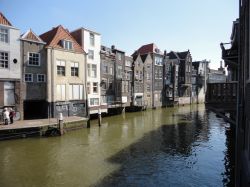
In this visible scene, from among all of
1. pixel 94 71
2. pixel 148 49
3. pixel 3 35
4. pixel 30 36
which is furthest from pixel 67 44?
pixel 148 49

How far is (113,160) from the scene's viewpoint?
1681 centimetres

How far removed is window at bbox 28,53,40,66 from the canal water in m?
11.4

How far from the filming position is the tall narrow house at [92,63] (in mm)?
37344

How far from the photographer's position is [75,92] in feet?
113

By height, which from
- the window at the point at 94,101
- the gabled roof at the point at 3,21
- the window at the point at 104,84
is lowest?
the window at the point at 94,101

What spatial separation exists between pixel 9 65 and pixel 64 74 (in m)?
7.94

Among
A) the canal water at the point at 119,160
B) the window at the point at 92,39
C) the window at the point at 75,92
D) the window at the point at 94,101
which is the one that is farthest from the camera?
the window at the point at 92,39

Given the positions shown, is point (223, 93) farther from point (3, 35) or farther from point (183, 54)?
point (183, 54)

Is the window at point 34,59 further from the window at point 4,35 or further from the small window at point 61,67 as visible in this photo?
the window at point 4,35

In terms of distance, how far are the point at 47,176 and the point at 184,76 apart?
204 ft

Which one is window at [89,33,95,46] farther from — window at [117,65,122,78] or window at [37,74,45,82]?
window at [37,74,45,82]

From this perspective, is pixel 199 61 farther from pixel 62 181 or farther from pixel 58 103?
pixel 62 181

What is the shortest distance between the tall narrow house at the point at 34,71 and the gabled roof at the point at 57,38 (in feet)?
5.92

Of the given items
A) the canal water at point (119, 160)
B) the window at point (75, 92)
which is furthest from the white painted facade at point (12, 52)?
the canal water at point (119, 160)
